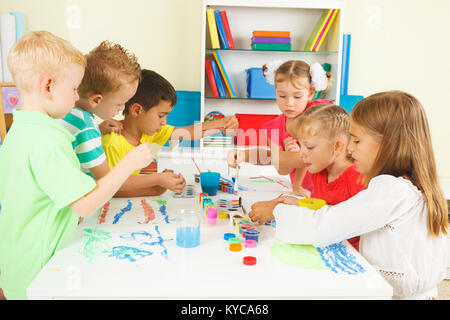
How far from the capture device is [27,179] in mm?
1088

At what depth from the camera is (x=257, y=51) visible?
3.28 metres

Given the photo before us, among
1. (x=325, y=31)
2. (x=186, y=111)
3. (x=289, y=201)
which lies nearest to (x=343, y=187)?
(x=289, y=201)

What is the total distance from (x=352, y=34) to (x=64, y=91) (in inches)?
110

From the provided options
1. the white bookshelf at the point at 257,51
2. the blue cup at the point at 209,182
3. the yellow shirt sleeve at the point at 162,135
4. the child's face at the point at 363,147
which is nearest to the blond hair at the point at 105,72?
the blue cup at the point at 209,182

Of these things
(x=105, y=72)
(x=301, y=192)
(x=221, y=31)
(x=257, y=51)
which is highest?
(x=221, y=31)

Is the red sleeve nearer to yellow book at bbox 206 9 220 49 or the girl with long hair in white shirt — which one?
the girl with long hair in white shirt

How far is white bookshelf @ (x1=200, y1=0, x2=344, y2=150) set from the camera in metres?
3.25

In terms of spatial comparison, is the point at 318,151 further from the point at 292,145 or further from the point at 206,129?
the point at 206,129

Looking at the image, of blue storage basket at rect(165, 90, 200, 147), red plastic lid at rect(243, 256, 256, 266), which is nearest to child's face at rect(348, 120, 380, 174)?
red plastic lid at rect(243, 256, 256, 266)

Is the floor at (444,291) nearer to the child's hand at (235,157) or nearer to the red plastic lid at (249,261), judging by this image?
the child's hand at (235,157)

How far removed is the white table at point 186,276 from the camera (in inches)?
34.9

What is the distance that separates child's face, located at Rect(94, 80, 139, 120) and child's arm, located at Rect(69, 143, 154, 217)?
43 centimetres
